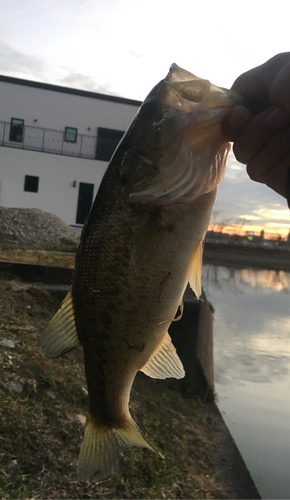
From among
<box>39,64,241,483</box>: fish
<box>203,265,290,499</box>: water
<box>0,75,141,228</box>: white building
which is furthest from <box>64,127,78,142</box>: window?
<box>39,64,241,483</box>: fish

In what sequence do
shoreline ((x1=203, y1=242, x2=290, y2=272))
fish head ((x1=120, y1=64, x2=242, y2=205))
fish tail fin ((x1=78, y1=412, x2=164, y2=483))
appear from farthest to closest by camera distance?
shoreline ((x1=203, y1=242, x2=290, y2=272))
fish tail fin ((x1=78, y1=412, x2=164, y2=483))
fish head ((x1=120, y1=64, x2=242, y2=205))

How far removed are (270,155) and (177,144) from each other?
39 cm

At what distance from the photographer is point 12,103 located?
27.7m

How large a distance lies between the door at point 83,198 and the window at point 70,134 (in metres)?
3.16

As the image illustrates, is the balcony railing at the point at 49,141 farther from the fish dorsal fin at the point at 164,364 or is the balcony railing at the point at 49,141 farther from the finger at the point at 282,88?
the finger at the point at 282,88

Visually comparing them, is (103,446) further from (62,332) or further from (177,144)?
(177,144)

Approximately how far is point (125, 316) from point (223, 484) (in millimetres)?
4671

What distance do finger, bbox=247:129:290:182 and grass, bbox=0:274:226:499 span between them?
9.69 ft

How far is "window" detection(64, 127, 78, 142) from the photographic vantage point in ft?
91.9

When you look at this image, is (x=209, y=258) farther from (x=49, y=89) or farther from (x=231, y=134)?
(x=231, y=134)

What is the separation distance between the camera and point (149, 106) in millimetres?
1897

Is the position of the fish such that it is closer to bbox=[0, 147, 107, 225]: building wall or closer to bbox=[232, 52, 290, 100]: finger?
bbox=[232, 52, 290, 100]: finger

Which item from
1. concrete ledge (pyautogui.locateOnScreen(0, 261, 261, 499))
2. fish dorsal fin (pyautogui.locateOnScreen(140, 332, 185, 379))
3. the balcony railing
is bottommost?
concrete ledge (pyautogui.locateOnScreen(0, 261, 261, 499))

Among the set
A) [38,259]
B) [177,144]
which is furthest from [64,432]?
[38,259]
